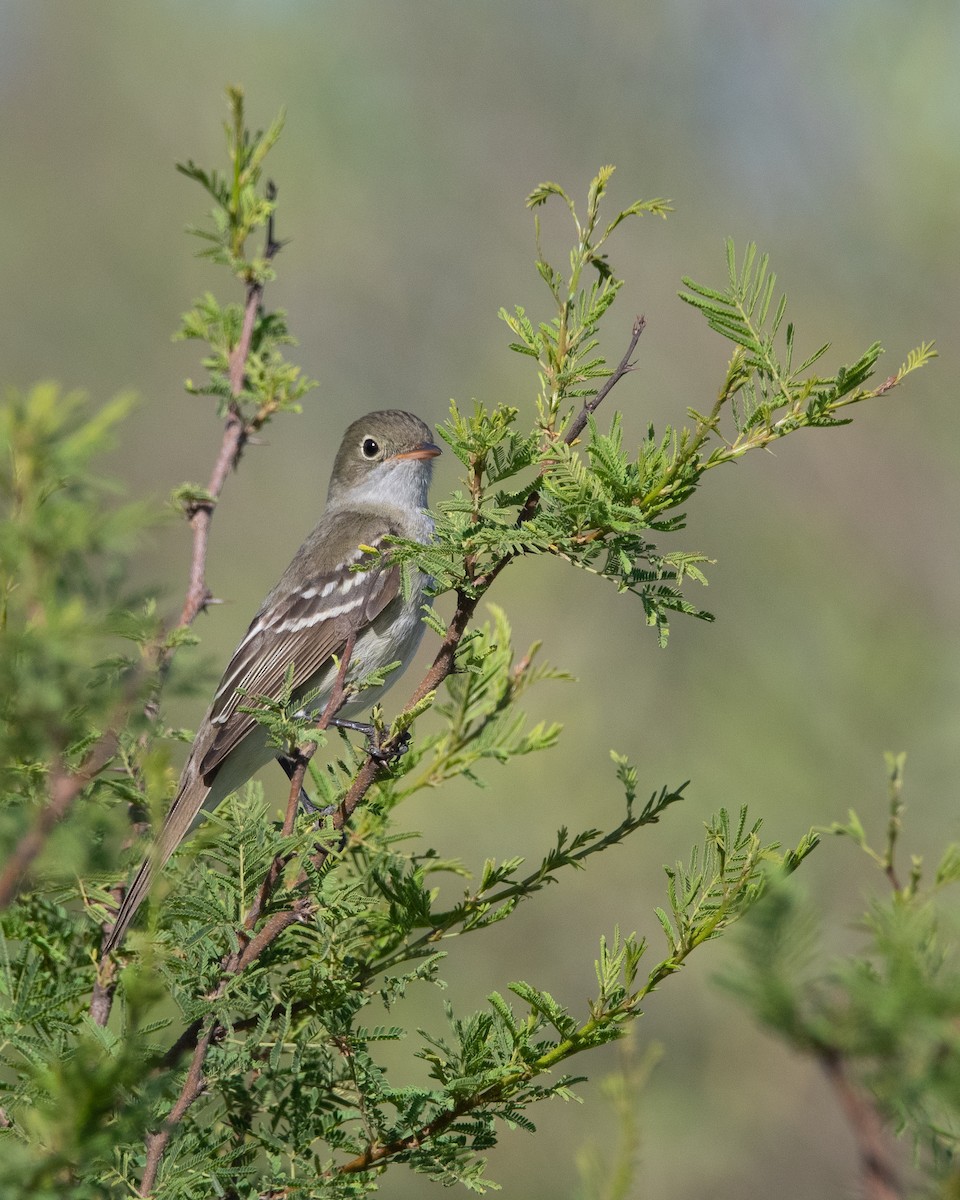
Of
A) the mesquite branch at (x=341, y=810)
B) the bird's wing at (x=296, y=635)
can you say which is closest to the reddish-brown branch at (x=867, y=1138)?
the mesquite branch at (x=341, y=810)

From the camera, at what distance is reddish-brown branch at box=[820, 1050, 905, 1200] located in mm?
1105

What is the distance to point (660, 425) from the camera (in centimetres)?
1018

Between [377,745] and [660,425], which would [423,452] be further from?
[660,425]

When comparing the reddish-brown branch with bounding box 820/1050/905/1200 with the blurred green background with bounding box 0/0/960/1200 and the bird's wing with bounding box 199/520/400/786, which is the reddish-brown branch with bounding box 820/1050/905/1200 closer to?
the bird's wing with bounding box 199/520/400/786

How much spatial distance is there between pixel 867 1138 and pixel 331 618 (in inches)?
153

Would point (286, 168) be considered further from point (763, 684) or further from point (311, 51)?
point (763, 684)

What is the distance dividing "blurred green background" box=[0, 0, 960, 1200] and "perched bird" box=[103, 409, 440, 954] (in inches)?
95.4

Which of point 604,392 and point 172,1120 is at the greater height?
point 604,392

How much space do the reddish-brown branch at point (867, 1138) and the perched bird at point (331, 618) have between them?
2.98m

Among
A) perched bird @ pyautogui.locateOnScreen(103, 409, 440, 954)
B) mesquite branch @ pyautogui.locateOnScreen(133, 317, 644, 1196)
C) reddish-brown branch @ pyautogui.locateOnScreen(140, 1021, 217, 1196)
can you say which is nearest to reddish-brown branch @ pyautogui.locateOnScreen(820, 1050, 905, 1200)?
reddish-brown branch @ pyautogui.locateOnScreen(140, 1021, 217, 1196)

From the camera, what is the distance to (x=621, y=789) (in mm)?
8305

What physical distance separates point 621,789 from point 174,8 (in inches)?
584


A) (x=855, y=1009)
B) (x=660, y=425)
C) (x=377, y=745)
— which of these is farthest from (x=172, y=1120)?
(x=660, y=425)

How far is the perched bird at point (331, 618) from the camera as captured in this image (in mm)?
4473
